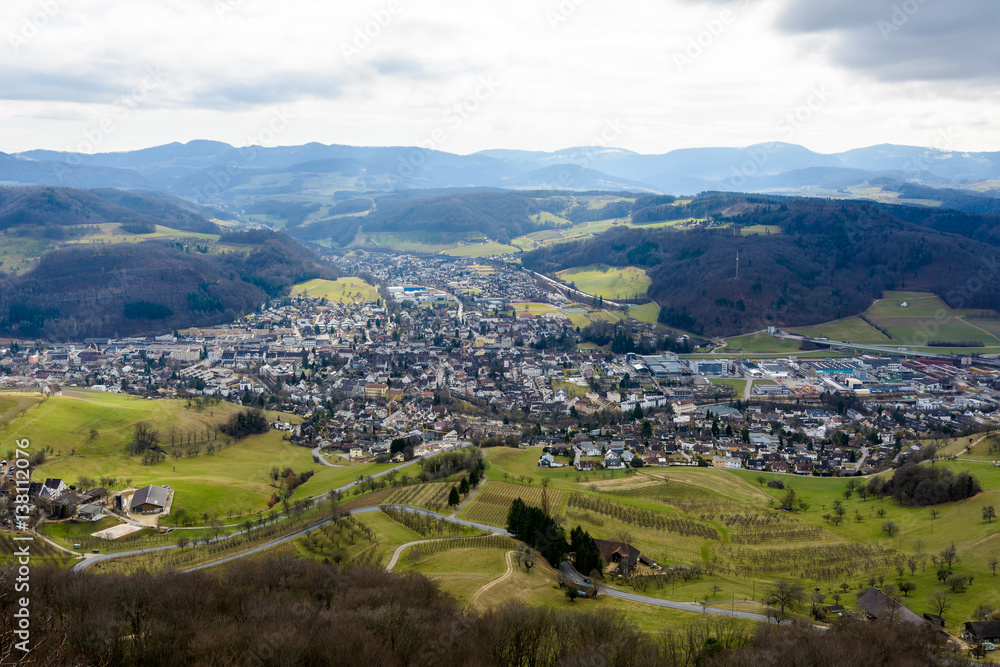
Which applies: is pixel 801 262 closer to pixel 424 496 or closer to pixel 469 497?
→ pixel 469 497

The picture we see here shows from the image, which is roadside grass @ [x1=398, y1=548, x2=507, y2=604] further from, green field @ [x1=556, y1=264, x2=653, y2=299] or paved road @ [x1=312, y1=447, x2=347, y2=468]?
green field @ [x1=556, y1=264, x2=653, y2=299]

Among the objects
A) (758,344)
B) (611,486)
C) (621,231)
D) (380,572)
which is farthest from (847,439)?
(621,231)

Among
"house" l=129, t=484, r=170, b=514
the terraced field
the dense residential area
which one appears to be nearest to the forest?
the terraced field

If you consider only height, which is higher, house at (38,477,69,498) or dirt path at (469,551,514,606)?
dirt path at (469,551,514,606)

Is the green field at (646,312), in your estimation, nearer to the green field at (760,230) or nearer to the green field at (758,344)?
the green field at (758,344)

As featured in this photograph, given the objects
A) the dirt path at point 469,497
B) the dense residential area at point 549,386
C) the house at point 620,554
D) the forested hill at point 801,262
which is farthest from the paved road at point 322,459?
the forested hill at point 801,262

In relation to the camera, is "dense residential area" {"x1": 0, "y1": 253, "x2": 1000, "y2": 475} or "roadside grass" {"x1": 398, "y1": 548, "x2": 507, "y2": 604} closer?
"roadside grass" {"x1": 398, "y1": 548, "x2": 507, "y2": 604}

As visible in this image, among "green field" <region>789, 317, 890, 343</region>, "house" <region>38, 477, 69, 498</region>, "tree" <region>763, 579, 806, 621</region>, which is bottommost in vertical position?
"house" <region>38, 477, 69, 498</region>
